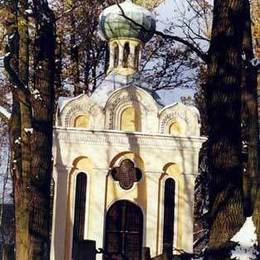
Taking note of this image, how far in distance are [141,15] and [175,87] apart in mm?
5032

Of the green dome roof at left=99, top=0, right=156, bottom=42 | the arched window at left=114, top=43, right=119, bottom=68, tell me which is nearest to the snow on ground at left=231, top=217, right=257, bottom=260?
the green dome roof at left=99, top=0, right=156, bottom=42

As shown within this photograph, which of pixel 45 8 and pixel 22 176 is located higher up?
pixel 45 8

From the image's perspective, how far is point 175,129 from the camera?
1738 centimetres

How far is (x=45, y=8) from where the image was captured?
9.87m

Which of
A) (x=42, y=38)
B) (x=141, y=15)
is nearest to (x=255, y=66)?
(x=42, y=38)

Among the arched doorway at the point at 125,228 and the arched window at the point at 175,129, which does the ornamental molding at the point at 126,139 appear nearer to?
the arched window at the point at 175,129

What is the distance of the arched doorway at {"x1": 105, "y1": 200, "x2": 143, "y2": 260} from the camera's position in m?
16.4

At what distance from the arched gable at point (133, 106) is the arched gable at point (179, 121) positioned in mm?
213

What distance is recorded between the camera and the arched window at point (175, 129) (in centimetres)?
1731

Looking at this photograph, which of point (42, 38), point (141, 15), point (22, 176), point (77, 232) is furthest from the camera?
point (141, 15)

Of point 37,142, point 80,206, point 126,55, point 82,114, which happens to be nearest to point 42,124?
point 37,142

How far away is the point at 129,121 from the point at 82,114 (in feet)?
4.04

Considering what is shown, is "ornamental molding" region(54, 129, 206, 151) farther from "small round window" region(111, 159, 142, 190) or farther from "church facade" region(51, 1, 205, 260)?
"small round window" region(111, 159, 142, 190)

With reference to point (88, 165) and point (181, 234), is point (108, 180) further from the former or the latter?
point (181, 234)
